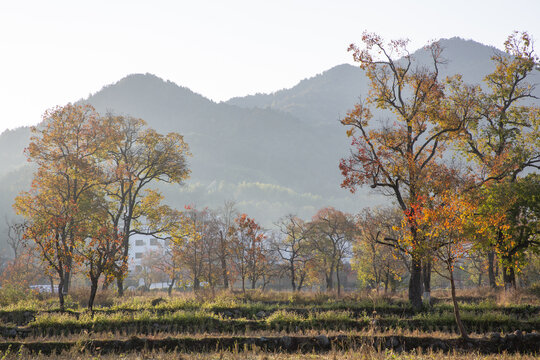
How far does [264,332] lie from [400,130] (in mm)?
14046

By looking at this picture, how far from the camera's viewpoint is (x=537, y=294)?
24.1m

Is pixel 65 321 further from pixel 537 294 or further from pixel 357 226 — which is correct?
pixel 357 226

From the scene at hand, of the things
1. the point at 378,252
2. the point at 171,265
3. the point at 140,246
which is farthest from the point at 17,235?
the point at 378,252

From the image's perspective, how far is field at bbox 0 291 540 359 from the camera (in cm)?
1175

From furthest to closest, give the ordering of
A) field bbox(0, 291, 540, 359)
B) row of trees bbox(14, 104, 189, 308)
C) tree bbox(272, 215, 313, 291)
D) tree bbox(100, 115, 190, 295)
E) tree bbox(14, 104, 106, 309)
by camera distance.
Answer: tree bbox(272, 215, 313, 291) → tree bbox(100, 115, 190, 295) → tree bbox(14, 104, 106, 309) → row of trees bbox(14, 104, 189, 308) → field bbox(0, 291, 540, 359)

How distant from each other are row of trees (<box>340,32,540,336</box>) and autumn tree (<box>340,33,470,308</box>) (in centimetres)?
5

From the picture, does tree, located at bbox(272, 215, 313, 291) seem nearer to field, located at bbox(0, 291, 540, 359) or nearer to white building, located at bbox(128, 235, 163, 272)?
field, located at bbox(0, 291, 540, 359)

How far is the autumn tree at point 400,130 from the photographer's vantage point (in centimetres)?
2152

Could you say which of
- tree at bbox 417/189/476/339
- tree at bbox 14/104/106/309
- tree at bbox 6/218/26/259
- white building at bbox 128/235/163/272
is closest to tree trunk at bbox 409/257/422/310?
tree at bbox 417/189/476/339

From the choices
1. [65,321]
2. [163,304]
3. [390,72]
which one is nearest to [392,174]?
[390,72]

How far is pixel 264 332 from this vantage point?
1518 centimetres

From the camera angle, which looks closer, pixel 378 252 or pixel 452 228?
pixel 452 228

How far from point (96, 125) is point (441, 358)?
26.2m

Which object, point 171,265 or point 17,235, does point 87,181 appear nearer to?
point 171,265
